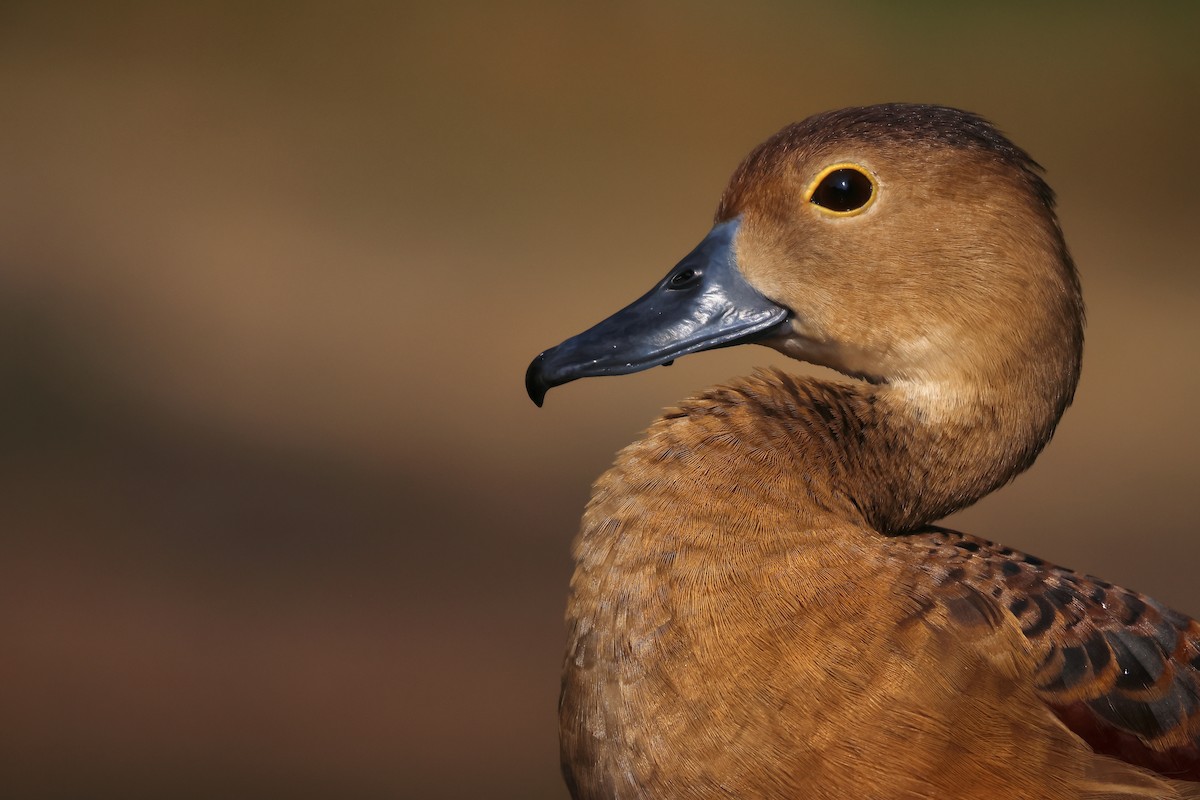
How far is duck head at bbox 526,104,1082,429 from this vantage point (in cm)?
181

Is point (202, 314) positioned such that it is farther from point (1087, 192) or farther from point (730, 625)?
point (730, 625)

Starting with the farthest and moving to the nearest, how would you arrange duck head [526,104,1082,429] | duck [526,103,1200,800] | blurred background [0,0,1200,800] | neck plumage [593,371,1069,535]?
blurred background [0,0,1200,800] < duck head [526,104,1082,429] < neck plumage [593,371,1069,535] < duck [526,103,1200,800]

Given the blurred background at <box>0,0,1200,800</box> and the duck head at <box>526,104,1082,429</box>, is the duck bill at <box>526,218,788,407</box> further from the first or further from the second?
the blurred background at <box>0,0,1200,800</box>

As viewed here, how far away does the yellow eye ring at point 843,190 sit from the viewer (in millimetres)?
1871

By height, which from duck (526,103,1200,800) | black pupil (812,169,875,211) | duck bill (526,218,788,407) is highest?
black pupil (812,169,875,211)

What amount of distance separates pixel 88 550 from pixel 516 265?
94.3 inches

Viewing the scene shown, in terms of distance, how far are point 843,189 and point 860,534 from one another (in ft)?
1.70

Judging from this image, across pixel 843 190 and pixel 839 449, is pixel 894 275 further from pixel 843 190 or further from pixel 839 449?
pixel 839 449

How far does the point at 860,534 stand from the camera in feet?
5.43

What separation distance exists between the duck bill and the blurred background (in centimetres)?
219

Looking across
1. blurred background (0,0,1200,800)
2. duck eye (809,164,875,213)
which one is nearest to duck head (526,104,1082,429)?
duck eye (809,164,875,213)

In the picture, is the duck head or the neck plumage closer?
the neck plumage

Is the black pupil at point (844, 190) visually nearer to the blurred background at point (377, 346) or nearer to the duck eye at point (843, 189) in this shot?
the duck eye at point (843, 189)

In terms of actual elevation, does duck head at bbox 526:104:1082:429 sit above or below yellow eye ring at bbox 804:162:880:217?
below
